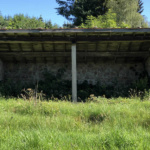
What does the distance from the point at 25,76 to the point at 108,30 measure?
20.3 ft

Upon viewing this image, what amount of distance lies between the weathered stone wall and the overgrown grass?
16.8 feet

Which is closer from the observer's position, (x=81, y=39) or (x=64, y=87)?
(x=81, y=39)

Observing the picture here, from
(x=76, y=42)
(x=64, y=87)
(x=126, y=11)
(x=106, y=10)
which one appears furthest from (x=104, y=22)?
(x=76, y=42)

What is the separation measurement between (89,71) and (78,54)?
162 centimetres

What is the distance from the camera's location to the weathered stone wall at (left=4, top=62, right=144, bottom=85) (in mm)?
11289

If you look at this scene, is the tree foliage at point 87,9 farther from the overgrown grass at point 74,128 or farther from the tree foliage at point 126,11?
the overgrown grass at point 74,128

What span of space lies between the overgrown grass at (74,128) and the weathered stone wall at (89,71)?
5120mm

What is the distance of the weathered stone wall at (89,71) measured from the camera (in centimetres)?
1129

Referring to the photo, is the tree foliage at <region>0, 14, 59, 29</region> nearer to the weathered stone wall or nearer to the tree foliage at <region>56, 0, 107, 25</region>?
the tree foliage at <region>56, 0, 107, 25</region>

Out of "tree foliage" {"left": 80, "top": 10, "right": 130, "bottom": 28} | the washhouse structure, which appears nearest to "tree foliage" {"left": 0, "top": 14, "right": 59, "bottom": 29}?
"tree foliage" {"left": 80, "top": 10, "right": 130, "bottom": 28}

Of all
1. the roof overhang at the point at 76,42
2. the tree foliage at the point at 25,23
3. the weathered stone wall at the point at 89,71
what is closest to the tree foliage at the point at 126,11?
the tree foliage at the point at 25,23

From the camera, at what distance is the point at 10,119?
4609 millimetres

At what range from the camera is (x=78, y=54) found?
402 inches

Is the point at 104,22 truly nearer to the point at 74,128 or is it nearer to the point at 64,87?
the point at 64,87
